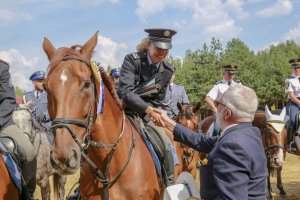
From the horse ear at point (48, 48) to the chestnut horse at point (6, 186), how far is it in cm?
144

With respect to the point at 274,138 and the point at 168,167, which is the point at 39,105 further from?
the point at 168,167

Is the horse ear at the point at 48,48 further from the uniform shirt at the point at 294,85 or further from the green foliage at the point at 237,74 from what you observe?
the green foliage at the point at 237,74

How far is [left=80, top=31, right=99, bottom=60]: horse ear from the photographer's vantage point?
13.8 feet

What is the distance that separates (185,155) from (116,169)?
209 inches

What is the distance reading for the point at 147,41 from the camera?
17.9ft

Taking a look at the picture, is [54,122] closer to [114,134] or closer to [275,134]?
[114,134]

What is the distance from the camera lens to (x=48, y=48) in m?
4.25

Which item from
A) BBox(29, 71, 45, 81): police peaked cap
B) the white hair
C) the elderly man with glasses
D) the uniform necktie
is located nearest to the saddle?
the uniform necktie

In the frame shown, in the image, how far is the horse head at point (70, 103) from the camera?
359cm

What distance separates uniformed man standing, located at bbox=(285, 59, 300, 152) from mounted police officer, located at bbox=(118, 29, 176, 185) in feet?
23.7

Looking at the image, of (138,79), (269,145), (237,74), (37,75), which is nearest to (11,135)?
(138,79)

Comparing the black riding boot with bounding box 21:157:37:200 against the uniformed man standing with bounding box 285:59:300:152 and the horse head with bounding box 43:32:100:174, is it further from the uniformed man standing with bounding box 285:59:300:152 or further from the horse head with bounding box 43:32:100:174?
the uniformed man standing with bounding box 285:59:300:152

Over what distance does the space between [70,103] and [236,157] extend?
1657 millimetres

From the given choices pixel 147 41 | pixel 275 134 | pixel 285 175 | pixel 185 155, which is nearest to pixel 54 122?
pixel 147 41
